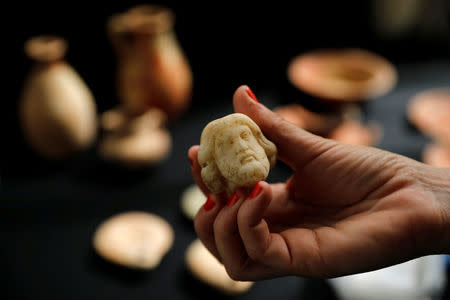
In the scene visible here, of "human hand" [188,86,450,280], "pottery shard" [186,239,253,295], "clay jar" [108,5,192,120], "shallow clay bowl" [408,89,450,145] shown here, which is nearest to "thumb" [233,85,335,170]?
"human hand" [188,86,450,280]

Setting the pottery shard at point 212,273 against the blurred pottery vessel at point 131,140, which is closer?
the pottery shard at point 212,273

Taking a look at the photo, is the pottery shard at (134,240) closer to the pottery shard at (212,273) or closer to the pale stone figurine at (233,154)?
the pottery shard at (212,273)

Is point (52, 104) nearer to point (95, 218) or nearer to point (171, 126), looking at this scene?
point (95, 218)

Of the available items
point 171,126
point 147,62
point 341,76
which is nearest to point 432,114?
point 341,76

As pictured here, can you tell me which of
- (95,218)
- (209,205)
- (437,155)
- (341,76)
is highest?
(209,205)

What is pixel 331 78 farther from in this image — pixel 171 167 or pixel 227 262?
pixel 227 262

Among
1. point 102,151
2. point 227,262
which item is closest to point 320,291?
point 227,262

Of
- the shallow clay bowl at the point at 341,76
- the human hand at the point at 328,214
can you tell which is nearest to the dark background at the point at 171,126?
the shallow clay bowl at the point at 341,76
